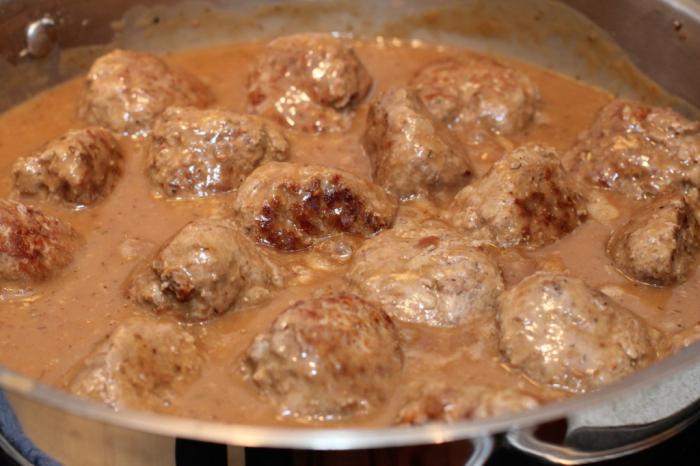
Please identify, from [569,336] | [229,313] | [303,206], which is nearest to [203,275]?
[229,313]

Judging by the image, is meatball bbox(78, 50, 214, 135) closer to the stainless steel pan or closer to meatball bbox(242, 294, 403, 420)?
the stainless steel pan

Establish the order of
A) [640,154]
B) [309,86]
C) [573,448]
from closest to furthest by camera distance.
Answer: [573,448], [640,154], [309,86]

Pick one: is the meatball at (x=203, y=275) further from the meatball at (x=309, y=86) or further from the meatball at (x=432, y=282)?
the meatball at (x=309, y=86)

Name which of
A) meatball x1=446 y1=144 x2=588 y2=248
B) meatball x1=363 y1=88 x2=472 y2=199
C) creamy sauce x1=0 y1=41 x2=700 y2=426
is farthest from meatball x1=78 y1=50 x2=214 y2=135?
A: meatball x1=446 y1=144 x2=588 y2=248

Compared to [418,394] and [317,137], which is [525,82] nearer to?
[317,137]

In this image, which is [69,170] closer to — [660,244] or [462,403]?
[462,403]
